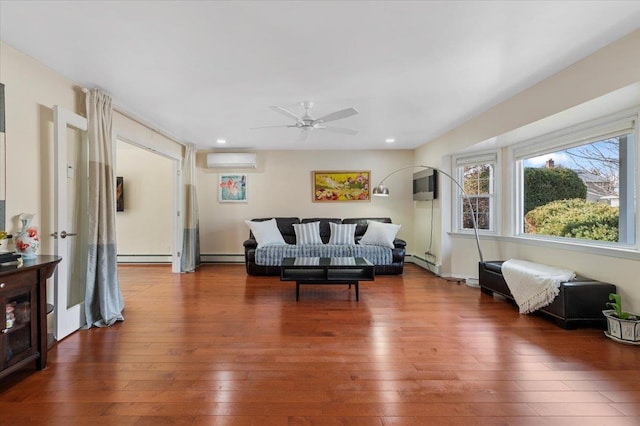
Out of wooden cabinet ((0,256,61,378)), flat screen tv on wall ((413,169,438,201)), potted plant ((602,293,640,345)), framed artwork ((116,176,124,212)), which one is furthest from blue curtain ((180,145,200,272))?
potted plant ((602,293,640,345))

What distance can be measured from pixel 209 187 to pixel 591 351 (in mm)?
6021

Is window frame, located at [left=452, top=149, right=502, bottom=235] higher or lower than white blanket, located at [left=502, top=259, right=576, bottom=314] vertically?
higher

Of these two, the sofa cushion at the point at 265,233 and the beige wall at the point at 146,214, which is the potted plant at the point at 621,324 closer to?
the sofa cushion at the point at 265,233

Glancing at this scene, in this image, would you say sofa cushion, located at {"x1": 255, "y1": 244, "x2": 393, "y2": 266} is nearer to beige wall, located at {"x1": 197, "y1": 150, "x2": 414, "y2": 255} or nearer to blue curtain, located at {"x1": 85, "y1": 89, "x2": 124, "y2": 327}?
beige wall, located at {"x1": 197, "y1": 150, "x2": 414, "y2": 255}

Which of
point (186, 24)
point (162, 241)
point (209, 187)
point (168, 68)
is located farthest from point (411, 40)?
point (162, 241)

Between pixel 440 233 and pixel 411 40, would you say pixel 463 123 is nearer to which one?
pixel 440 233

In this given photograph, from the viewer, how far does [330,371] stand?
6.66ft

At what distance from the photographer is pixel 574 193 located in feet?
11.0

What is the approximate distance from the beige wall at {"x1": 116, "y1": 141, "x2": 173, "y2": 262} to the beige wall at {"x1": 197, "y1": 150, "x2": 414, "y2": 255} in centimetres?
69

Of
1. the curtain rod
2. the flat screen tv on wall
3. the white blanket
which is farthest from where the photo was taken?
the flat screen tv on wall

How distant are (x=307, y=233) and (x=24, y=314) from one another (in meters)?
3.95

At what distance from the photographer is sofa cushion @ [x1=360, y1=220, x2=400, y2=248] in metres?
5.18

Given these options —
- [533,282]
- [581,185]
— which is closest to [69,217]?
[533,282]

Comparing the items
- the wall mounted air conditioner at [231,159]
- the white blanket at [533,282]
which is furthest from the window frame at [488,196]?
the wall mounted air conditioner at [231,159]
